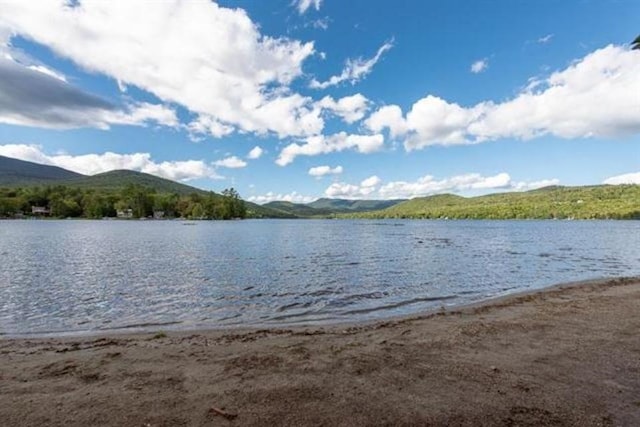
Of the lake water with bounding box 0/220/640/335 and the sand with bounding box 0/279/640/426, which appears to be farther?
the lake water with bounding box 0/220/640/335

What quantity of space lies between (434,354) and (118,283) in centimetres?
2328

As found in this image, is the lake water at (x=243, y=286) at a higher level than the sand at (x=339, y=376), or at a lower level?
lower

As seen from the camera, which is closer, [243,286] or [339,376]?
[339,376]

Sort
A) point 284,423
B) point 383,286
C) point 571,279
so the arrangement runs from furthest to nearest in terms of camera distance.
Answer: point 571,279
point 383,286
point 284,423

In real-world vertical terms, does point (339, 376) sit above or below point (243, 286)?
above

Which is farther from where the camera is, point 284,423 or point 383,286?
point 383,286

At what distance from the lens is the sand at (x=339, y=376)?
6.45m

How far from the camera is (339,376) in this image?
8.32 meters

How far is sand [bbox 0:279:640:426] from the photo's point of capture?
6445 millimetres

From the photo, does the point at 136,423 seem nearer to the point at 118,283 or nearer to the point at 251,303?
the point at 251,303

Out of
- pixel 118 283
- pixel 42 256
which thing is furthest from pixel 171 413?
pixel 42 256

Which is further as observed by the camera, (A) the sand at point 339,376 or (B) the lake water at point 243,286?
(B) the lake water at point 243,286

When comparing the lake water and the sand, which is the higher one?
the sand

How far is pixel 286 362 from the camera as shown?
936cm
